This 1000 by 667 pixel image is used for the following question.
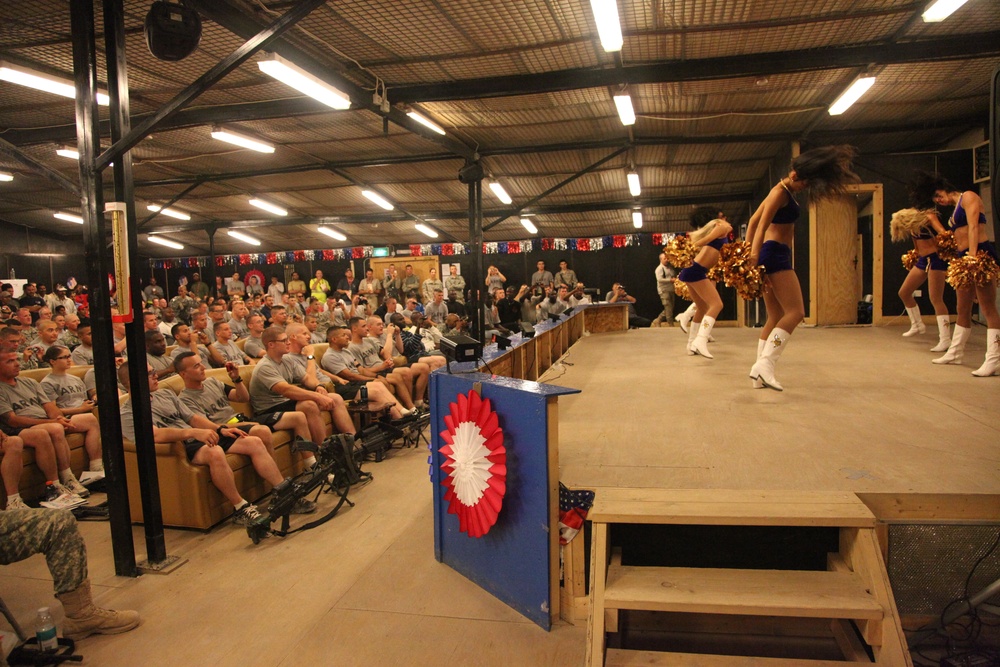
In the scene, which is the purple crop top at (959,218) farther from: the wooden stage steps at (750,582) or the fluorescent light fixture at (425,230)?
the fluorescent light fixture at (425,230)

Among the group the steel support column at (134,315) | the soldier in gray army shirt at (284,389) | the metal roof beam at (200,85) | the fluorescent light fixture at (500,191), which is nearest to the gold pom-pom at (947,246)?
the metal roof beam at (200,85)

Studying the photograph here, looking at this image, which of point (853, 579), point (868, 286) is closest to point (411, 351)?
point (853, 579)

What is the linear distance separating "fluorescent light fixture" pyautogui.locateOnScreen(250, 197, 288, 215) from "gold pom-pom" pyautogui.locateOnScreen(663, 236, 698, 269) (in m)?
10.0

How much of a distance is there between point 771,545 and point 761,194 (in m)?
11.7

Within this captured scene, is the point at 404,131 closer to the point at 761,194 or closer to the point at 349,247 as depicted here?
the point at 761,194

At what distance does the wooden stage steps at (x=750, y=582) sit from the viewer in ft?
6.41

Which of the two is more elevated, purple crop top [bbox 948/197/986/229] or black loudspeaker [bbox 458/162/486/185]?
black loudspeaker [bbox 458/162/486/185]

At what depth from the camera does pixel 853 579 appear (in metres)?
2.13

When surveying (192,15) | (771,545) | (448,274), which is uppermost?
(192,15)

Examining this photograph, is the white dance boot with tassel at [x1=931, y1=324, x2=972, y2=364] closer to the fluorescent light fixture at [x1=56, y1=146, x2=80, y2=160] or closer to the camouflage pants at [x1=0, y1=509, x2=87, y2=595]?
the camouflage pants at [x1=0, y1=509, x2=87, y2=595]

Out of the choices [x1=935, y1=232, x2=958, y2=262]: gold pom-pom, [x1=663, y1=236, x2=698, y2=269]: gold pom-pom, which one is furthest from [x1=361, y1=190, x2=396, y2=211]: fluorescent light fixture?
[x1=935, y1=232, x2=958, y2=262]: gold pom-pom

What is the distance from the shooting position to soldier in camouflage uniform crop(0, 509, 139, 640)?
8.14 feet

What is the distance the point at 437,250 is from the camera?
18047mm

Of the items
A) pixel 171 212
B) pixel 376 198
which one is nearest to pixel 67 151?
pixel 376 198
